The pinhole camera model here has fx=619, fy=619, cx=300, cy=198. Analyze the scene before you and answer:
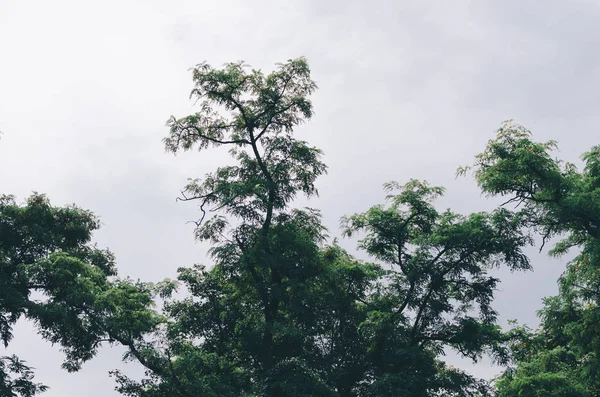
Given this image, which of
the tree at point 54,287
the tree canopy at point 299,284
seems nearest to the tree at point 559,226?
the tree canopy at point 299,284

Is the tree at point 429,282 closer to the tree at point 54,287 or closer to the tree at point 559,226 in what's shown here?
the tree at point 559,226

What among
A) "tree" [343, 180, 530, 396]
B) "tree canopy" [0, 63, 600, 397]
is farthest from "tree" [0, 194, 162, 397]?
"tree" [343, 180, 530, 396]

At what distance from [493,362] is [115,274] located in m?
15.3

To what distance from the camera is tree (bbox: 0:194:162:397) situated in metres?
20.9

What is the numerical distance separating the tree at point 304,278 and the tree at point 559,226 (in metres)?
1.26

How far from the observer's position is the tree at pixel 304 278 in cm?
2223

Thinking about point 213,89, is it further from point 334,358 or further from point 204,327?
point 334,358

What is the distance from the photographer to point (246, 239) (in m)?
22.8

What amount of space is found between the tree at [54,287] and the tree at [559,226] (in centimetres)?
1324

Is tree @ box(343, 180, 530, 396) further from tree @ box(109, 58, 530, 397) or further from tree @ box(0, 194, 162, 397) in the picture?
tree @ box(0, 194, 162, 397)

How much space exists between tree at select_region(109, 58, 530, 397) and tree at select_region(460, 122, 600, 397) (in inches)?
49.7

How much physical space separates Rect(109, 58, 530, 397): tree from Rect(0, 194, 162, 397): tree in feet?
5.69

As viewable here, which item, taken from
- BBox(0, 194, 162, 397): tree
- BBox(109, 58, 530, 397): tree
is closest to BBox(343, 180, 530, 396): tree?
BBox(109, 58, 530, 397): tree

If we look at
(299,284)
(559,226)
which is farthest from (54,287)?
(559,226)
